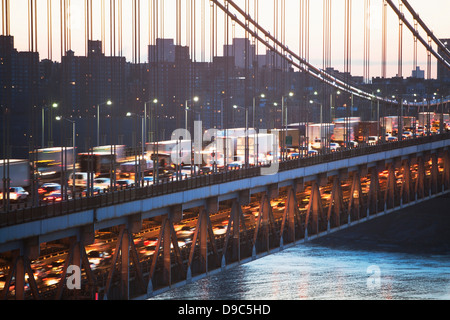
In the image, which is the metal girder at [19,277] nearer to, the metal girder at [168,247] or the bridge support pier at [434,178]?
the metal girder at [168,247]

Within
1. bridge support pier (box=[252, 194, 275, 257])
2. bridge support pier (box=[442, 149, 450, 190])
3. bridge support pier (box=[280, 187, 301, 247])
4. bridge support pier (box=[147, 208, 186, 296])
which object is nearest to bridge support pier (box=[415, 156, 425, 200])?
bridge support pier (box=[442, 149, 450, 190])

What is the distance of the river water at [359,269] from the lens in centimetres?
4038

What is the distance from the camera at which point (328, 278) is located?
45.0m

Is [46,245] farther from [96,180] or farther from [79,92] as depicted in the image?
[79,92]

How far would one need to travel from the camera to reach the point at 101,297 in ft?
63.4

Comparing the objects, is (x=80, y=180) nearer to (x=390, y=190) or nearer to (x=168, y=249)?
(x=168, y=249)

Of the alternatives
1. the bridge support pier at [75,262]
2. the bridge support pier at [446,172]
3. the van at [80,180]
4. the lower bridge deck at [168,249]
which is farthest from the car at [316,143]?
the bridge support pier at [75,262]

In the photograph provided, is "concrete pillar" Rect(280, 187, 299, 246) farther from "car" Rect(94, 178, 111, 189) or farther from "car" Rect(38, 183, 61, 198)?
"car" Rect(38, 183, 61, 198)

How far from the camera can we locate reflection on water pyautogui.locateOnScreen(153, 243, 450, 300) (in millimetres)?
40031

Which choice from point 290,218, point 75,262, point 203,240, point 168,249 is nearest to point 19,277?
point 75,262

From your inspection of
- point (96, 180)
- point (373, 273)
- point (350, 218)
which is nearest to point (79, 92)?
point (373, 273)

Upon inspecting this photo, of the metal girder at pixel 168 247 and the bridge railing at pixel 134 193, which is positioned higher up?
the bridge railing at pixel 134 193

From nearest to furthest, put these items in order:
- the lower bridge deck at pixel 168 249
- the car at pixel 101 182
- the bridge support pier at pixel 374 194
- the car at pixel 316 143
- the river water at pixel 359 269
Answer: the lower bridge deck at pixel 168 249 → the car at pixel 101 182 → the bridge support pier at pixel 374 194 → the river water at pixel 359 269 → the car at pixel 316 143
